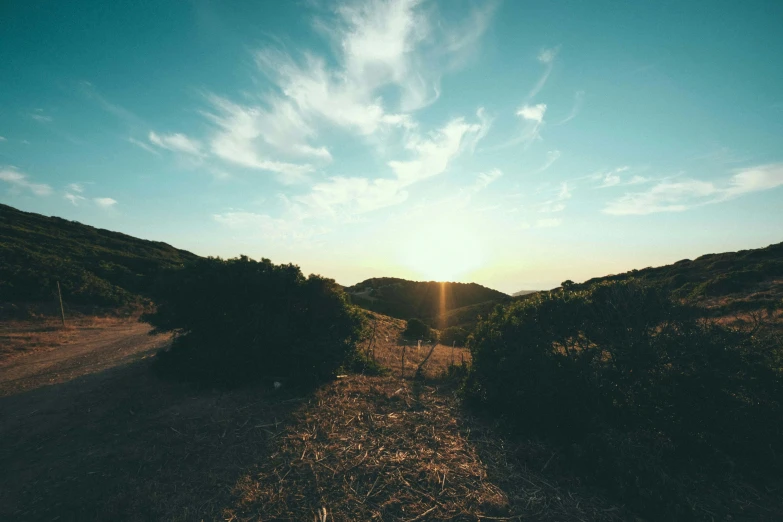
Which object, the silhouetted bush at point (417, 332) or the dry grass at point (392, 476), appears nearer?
the dry grass at point (392, 476)

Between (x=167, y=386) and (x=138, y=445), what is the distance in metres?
2.98

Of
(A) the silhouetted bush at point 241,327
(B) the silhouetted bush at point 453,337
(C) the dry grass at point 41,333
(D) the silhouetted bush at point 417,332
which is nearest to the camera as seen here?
(A) the silhouetted bush at point 241,327

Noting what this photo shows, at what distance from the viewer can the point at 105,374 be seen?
10.6 m

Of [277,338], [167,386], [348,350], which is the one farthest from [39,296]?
[348,350]

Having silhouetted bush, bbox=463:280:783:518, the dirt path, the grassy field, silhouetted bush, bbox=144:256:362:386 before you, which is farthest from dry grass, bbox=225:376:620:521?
the dirt path

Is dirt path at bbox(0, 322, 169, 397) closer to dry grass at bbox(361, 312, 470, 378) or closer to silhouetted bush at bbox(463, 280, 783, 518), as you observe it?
dry grass at bbox(361, 312, 470, 378)

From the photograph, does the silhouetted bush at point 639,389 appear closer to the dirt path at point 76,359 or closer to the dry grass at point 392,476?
the dry grass at point 392,476

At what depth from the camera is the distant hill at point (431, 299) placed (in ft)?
120

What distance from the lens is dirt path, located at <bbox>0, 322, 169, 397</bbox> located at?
34.8ft

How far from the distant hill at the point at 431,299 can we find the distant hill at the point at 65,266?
21.8 m

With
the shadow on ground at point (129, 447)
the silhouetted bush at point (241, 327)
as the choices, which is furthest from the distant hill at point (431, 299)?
the shadow on ground at point (129, 447)

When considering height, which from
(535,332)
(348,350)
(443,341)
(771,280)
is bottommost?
(443,341)

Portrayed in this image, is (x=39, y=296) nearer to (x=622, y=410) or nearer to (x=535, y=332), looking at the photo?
(x=535, y=332)

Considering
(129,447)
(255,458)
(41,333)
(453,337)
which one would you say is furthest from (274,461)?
(41,333)
